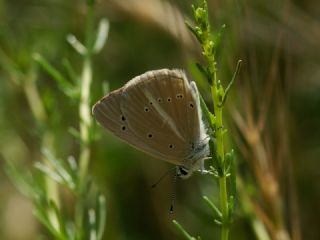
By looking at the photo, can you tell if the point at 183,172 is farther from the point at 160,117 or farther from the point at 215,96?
the point at 215,96

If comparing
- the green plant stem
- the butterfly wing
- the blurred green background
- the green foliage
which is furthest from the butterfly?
the blurred green background

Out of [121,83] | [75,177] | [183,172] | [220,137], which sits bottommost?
[121,83]

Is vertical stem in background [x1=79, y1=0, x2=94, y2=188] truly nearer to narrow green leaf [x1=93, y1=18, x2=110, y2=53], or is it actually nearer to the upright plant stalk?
narrow green leaf [x1=93, y1=18, x2=110, y2=53]

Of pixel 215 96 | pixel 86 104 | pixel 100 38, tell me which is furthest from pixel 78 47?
pixel 215 96

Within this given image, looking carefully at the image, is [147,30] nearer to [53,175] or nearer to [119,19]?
[119,19]

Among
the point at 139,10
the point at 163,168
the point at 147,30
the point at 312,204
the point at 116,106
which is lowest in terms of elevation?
the point at 312,204

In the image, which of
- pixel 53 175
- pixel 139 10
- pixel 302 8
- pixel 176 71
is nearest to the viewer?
pixel 176 71

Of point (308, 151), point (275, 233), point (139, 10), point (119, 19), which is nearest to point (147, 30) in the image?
point (119, 19)
